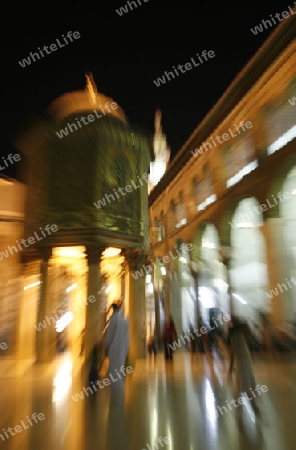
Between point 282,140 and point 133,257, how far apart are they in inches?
279

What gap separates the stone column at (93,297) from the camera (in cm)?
1169

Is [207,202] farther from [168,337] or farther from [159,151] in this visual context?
[159,151]

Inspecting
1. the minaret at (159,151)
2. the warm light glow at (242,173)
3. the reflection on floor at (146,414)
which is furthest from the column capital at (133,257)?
the minaret at (159,151)

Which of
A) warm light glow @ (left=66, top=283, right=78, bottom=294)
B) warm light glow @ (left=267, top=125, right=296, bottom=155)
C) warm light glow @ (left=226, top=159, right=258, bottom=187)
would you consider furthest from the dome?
warm light glow @ (left=226, top=159, right=258, bottom=187)

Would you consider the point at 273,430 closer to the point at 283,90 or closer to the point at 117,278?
the point at 117,278

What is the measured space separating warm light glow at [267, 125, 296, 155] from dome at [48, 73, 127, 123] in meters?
5.77

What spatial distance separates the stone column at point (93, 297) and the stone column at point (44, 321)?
5.59 ft

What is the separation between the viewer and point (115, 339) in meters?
8.34

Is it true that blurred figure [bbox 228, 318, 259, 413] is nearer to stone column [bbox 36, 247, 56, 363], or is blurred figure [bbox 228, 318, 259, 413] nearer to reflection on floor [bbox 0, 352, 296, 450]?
reflection on floor [bbox 0, 352, 296, 450]

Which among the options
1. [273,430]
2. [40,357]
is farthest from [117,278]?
[273,430]

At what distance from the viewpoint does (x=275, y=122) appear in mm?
16031

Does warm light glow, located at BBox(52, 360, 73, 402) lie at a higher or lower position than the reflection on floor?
higher

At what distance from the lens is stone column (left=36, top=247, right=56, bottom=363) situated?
12.9 m

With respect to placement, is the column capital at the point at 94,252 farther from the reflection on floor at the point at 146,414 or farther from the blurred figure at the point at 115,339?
the blurred figure at the point at 115,339
